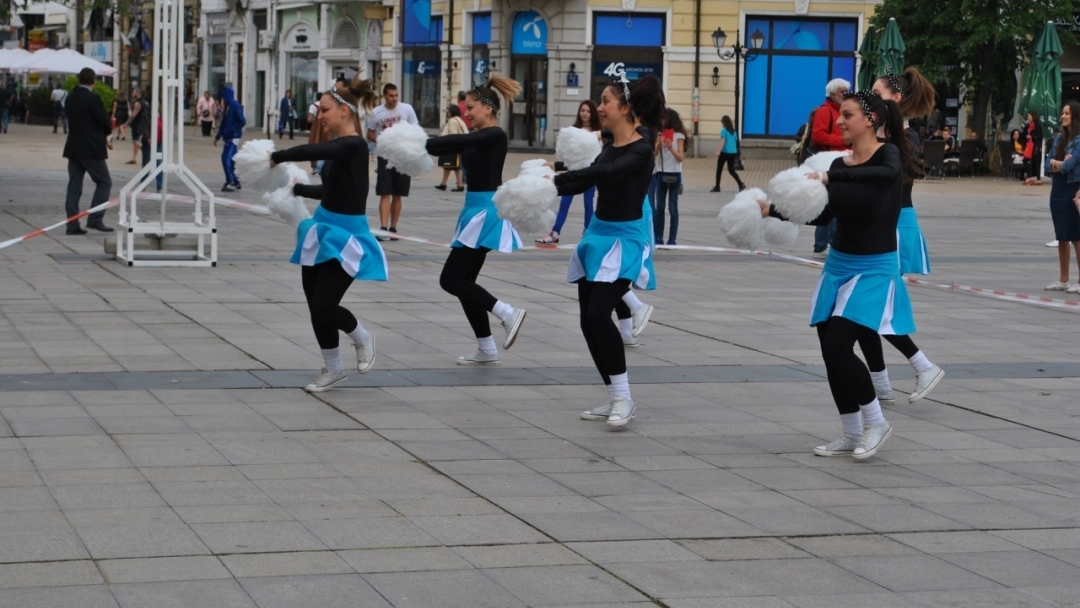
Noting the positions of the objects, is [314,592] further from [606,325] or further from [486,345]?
[486,345]

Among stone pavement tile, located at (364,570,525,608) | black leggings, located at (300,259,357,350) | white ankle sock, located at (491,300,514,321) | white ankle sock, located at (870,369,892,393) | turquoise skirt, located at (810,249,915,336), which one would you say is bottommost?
stone pavement tile, located at (364,570,525,608)

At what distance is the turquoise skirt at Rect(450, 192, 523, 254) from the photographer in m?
9.17

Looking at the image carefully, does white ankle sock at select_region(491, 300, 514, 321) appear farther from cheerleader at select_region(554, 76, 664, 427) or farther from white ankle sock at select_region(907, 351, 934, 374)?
white ankle sock at select_region(907, 351, 934, 374)

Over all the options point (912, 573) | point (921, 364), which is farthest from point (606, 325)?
point (912, 573)

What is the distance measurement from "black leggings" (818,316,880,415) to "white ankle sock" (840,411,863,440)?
0.29ft

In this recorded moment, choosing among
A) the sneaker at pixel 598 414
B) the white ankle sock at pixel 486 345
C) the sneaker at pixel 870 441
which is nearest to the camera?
the sneaker at pixel 870 441

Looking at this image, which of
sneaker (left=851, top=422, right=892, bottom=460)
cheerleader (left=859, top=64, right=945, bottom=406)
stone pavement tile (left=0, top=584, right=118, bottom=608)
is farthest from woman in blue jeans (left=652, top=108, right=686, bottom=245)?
stone pavement tile (left=0, top=584, right=118, bottom=608)

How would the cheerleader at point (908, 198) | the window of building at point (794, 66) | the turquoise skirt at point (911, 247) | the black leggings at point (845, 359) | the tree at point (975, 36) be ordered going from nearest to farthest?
the black leggings at point (845, 359), the cheerleader at point (908, 198), the turquoise skirt at point (911, 247), the tree at point (975, 36), the window of building at point (794, 66)

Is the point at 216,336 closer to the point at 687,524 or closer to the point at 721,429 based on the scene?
the point at 721,429

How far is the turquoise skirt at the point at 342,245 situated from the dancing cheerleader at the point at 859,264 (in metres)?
2.58

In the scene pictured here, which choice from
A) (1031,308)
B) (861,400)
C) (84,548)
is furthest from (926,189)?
(84,548)

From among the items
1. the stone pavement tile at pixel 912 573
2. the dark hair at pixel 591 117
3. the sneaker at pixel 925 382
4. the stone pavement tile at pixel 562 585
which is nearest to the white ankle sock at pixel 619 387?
the sneaker at pixel 925 382

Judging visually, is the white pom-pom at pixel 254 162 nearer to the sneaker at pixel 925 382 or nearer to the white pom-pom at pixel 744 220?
the white pom-pom at pixel 744 220

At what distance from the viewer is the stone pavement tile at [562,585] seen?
4848 millimetres
